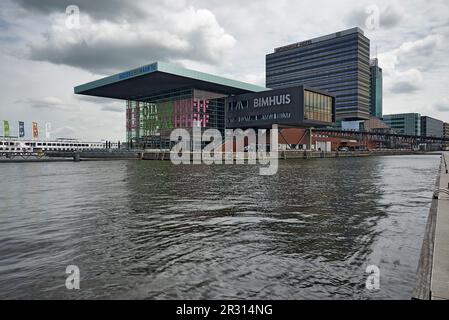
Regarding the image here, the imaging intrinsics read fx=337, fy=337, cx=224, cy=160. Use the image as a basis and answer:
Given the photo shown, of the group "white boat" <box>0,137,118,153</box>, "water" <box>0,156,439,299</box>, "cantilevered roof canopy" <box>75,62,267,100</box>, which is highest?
"cantilevered roof canopy" <box>75,62,267,100</box>

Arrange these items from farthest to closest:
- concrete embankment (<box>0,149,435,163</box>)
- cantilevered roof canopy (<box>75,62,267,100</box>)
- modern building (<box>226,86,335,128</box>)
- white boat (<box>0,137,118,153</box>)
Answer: white boat (<box>0,137,118,153</box>), modern building (<box>226,86,335,128</box>), cantilevered roof canopy (<box>75,62,267,100</box>), concrete embankment (<box>0,149,435,163</box>)

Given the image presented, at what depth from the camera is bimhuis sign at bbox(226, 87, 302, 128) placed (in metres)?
104

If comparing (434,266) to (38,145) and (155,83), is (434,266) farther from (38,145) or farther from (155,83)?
(38,145)

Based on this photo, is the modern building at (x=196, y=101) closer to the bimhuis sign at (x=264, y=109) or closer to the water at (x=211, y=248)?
the bimhuis sign at (x=264, y=109)

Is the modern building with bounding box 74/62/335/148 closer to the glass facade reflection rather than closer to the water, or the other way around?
the glass facade reflection

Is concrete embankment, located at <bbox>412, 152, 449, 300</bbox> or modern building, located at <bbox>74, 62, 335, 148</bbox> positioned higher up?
modern building, located at <bbox>74, 62, 335, 148</bbox>

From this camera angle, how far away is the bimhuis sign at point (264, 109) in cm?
Answer: 10400

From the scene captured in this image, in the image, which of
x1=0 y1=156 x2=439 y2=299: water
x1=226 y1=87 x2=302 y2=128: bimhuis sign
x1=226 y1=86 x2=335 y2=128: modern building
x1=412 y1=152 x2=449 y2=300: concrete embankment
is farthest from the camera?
x1=226 y1=87 x2=302 y2=128: bimhuis sign

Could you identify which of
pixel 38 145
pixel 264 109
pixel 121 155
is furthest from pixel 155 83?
pixel 38 145

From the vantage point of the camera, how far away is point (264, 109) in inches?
4365

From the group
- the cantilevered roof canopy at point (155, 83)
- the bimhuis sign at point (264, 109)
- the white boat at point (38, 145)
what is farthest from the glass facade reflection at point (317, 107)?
the white boat at point (38, 145)

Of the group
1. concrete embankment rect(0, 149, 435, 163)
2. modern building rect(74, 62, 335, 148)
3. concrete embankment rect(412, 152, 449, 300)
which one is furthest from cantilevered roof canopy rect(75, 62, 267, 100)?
concrete embankment rect(412, 152, 449, 300)

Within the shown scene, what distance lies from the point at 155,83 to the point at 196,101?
14.3 metres

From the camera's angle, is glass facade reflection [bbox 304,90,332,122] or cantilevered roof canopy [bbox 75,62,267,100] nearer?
cantilevered roof canopy [bbox 75,62,267,100]
